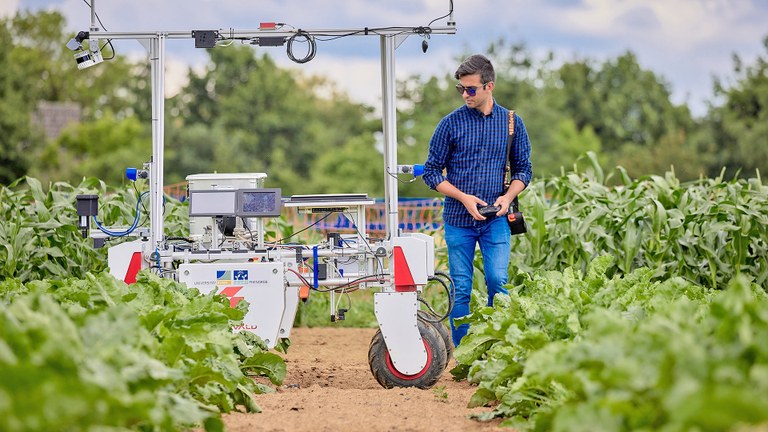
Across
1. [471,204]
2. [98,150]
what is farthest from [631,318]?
[98,150]

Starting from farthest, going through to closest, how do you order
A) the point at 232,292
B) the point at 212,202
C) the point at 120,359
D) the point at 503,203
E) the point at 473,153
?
1. the point at 473,153
2. the point at 503,203
3. the point at 212,202
4. the point at 232,292
5. the point at 120,359

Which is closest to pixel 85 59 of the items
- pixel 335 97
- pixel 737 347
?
pixel 737 347

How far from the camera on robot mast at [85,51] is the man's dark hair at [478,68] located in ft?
7.97

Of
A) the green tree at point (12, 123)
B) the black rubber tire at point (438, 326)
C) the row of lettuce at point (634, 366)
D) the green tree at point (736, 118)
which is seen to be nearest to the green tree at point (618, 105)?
the green tree at point (736, 118)

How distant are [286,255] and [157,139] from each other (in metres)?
1.13

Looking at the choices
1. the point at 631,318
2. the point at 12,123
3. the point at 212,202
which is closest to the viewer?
the point at 631,318

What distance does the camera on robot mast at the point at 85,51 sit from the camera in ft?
25.1

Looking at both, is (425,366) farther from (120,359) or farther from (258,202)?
(120,359)

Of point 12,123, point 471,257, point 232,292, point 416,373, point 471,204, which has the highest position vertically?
point 12,123

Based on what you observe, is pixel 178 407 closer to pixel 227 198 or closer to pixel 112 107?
pixel 227 198

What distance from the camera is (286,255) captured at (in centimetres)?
775

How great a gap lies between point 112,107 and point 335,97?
615 inches

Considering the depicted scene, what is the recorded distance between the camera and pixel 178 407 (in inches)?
187

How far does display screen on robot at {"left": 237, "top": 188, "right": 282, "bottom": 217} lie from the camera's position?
24.7 ft
